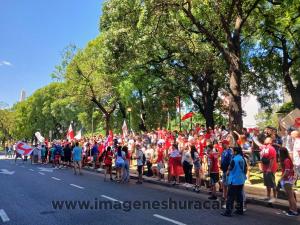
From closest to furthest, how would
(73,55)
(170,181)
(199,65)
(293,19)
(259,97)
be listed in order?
(170,181), (293,19), (199,65), (259,97), (73,55)

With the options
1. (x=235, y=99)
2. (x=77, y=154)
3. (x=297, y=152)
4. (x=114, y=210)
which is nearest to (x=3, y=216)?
(x=114, y=210)

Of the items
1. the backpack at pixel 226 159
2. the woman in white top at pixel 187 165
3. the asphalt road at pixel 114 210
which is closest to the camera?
the asphalt road at pixel 114 210

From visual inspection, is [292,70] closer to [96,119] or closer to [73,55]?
[73,55]

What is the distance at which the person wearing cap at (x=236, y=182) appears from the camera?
9742 mm

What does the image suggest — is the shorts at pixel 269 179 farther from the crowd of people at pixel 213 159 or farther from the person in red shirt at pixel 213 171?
the person in red shirt at pixel 213 171

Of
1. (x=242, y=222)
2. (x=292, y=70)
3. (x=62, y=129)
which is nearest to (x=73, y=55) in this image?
(x=292, y=70)

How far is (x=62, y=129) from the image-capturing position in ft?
278

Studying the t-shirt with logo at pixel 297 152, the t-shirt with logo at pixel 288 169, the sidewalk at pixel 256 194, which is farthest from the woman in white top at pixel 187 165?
the t-shirt with logo at pixel 288 169

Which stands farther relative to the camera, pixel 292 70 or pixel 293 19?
pixel 292 70

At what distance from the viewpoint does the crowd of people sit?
10047mm

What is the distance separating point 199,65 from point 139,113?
21.2m

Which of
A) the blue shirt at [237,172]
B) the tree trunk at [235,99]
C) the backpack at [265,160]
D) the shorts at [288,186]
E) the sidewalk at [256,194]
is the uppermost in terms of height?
the tree trunk at [235,99]

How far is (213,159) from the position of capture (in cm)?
1288

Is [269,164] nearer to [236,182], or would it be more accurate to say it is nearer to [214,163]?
[214,163]
